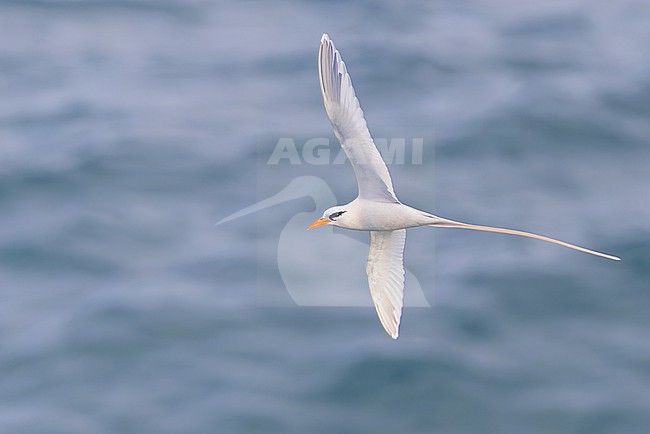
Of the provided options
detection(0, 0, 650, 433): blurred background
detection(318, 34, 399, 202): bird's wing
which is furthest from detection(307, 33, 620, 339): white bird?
detection(0, 0, 650, 433): blurred background

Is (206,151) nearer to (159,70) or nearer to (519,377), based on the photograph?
(159,70)

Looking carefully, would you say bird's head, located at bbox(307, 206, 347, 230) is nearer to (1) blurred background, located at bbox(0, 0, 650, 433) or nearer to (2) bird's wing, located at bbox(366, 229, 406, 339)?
(2) bird's wing, located at bbox(366, 229, 406, 339)

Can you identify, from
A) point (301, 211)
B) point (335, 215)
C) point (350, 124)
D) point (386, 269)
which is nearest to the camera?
point (350, 124)

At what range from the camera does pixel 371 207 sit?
1672 centimetres

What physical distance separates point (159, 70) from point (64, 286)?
23.0ft

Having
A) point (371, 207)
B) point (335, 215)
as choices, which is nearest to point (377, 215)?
point (371, 207)

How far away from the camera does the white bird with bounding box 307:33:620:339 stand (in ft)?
52.0

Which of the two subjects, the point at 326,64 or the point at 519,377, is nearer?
the point at 326,64

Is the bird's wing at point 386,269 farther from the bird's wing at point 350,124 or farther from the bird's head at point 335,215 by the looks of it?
the bird's head at point 335,215

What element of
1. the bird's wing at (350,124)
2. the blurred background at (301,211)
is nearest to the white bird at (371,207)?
the bird's wing at (350,124)

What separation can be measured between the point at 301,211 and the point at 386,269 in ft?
19.4

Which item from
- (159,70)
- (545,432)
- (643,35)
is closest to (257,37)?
(159,70)

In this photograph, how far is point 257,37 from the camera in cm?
2800

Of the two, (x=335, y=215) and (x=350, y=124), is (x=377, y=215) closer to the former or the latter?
(x=335, y=215)
